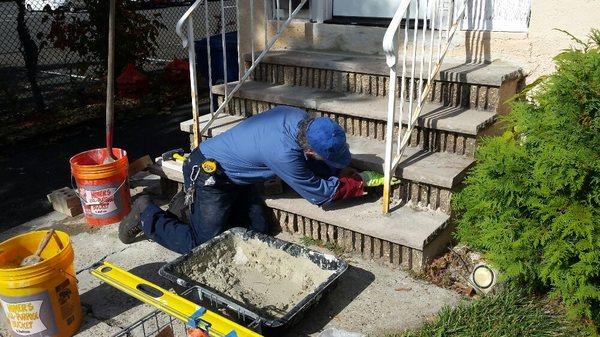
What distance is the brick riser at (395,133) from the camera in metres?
4.00

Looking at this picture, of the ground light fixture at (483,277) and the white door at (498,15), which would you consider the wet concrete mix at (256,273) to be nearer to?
the ground light fixture at (483,277)

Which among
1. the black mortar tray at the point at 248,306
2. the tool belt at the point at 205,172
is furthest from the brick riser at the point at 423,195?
the tool belt at the point at 205,172

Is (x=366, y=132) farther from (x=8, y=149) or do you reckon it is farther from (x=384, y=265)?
(x=8, y=149)

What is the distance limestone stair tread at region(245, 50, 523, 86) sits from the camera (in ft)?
13.7

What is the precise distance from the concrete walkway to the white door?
2.33 m

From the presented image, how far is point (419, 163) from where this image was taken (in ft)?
12.8

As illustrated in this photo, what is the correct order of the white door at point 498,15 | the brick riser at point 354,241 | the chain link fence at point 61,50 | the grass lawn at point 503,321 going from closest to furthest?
the grass lawn at point 503,321 < the brick riser at point 354,241 < the white door at point 498,15 < the chain link fence at point 61,50

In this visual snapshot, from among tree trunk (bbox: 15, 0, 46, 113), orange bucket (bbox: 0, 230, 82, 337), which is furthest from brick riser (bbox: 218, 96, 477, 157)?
tree trunk (bbox: 15, 0, 46, 113)

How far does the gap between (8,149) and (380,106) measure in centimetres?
454

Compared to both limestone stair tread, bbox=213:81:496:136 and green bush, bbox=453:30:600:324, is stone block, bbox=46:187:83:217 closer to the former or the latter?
limestone stair tread, bbox=213:81:496:136

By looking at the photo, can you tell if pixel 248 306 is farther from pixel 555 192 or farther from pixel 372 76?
pixel 372 76

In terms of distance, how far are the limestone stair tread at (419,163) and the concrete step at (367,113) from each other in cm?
9

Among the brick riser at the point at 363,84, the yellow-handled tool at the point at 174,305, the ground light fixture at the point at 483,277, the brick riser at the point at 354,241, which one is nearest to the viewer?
the yellow-handled tool at the point at 174,305

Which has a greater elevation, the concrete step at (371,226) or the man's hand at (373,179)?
the man's hand at (373,179)
